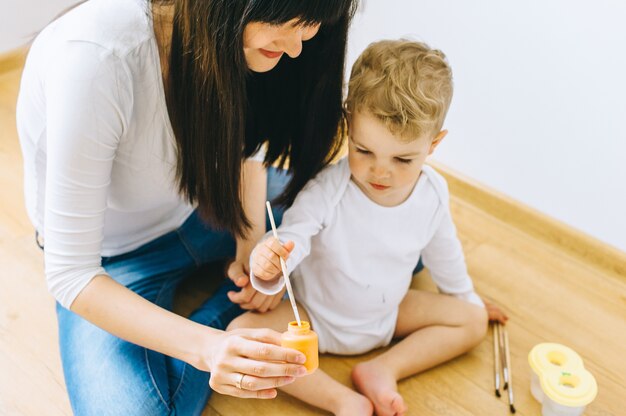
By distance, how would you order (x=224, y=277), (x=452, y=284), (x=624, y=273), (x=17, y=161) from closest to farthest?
(x=452, y=284) < (x=224, y=277) < (x=624, y=273) < (x=17, y=161)

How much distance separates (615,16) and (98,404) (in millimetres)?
1179

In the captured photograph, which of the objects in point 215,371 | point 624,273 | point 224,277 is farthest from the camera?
point 624,273

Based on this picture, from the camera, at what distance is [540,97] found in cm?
158

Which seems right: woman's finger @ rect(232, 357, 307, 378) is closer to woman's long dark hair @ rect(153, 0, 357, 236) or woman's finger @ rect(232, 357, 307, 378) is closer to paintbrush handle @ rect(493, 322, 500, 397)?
woman's long dark hair @ rect(153, 0, 357, 236)

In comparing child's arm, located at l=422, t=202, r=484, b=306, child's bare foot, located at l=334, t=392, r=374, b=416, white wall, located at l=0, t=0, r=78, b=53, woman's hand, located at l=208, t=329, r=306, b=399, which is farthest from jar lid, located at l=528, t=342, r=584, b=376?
white wall, located at l=0, t=0, r=78, b=53

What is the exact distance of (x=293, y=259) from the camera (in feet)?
3.75

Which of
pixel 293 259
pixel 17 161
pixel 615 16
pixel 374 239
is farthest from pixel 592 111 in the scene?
pixel 17 161

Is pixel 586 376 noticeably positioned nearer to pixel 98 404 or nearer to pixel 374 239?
pixel 374 239

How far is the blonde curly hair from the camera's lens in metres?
1.08

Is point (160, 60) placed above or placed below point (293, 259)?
A: above

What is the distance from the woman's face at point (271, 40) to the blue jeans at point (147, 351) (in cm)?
46

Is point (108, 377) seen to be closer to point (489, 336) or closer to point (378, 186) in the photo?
point (378, 186)

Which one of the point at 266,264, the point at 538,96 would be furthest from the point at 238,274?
the point at 538,96

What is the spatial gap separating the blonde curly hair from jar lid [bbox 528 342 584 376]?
0.45 m
